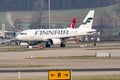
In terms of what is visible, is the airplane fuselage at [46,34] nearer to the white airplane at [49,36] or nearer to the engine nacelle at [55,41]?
the white airplane at [49,36]

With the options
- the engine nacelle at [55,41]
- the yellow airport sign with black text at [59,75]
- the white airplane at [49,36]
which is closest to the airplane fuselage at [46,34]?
the white airplane at [49,36]

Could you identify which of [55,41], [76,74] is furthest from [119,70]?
[55,41]

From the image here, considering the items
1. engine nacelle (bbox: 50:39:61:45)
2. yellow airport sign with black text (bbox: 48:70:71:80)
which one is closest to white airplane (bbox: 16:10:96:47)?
engine nacelle (bbox: 50:39:61:45)

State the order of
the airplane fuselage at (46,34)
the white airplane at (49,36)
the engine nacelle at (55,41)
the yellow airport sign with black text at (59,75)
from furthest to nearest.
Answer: the airplane fuselage at (46,34), the white airplane at (49,36), the engine nacelle at (55,41), the yellow airport sign with black text at (59,75)

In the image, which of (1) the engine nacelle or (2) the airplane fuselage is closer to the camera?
(1) the engine nacelle

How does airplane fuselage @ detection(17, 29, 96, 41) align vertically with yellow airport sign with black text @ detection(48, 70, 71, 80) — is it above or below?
above

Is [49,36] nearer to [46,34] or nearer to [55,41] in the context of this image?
[46,34]

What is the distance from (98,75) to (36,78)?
5796 mm

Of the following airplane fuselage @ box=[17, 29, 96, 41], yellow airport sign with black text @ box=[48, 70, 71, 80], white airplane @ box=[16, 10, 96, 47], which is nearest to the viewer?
yellow airport sign with black text @ box=[48, 70, 71, 80]

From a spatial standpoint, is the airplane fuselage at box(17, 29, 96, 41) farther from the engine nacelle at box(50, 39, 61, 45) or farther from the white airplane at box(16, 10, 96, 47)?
the engine nacelle at box(50, 39, 61, 45)

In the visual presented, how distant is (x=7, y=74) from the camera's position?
61.9 m

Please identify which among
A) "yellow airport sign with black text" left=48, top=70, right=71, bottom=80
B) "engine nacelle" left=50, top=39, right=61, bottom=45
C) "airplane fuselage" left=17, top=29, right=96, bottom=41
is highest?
"airplane fuselage" left=17, top=29, right=96, bottom=41

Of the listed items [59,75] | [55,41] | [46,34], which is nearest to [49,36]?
[46,34]

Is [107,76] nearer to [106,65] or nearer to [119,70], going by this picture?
[119,70]
